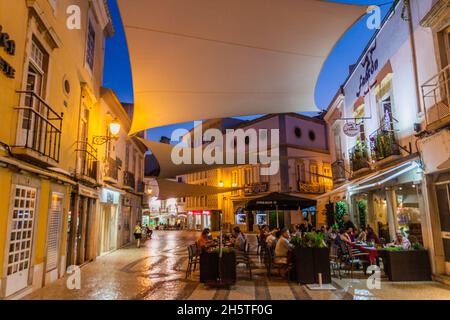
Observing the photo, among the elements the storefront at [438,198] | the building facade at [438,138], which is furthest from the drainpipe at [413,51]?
the storefront at [438,198]

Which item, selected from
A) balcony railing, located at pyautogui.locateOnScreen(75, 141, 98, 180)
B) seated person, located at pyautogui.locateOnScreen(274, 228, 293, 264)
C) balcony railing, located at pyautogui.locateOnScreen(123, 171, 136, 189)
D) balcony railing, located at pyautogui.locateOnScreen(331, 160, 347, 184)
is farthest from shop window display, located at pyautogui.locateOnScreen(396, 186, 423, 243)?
balcony railing, located at pyautogui.locateOnScreen(123, 171, 136, 189)

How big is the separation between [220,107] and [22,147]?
4794 mm

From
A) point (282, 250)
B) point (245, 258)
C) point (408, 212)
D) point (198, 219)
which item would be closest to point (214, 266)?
point (245, 258)

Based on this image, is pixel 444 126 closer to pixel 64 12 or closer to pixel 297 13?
pixel 297 13

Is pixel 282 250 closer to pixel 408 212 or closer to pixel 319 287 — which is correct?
pixel 319 287

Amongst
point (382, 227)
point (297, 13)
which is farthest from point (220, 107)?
point (382, 227)

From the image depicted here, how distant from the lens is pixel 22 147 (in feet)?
19.4

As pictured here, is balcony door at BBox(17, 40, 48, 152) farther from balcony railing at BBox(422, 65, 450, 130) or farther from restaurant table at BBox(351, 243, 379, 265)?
balcony railing at BBox(422, 65, 450, 130)

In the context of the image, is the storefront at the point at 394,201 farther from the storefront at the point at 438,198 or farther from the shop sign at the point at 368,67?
the shop sign at the point at 368,67

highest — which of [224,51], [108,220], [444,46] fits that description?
[444,46]

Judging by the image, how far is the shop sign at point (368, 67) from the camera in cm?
1126

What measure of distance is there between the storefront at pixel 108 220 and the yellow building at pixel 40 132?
252cm

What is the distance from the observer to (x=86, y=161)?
1060cm

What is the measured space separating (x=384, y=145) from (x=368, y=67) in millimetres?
3483
